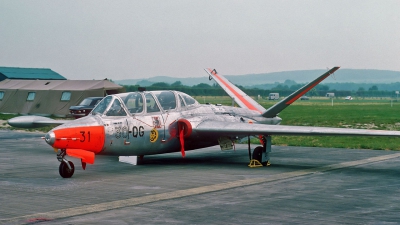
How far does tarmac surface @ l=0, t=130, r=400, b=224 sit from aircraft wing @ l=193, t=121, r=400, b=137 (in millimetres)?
1075

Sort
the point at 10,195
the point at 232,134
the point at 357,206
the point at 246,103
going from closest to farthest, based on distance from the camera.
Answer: the point at 357,206
the point at 10,195
the point at 232,134
the point at 246,103

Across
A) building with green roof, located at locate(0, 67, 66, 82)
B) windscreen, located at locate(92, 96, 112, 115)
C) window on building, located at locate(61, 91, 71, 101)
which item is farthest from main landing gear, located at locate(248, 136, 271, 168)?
building with green roof, located at locate(0, 67, 66, 82)

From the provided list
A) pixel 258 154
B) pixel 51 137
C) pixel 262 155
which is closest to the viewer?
pixel 51 137

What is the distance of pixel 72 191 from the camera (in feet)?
43.9

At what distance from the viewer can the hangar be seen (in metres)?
47.6

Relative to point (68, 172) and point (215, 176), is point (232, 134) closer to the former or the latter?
point (215, 176)

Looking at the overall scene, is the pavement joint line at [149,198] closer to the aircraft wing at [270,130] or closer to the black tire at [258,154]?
the aircraft wing at [270,130]

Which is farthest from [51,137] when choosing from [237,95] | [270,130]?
[237,95]

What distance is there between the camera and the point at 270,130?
1748 centimetres

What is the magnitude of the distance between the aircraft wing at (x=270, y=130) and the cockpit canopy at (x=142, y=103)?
43.5 inches

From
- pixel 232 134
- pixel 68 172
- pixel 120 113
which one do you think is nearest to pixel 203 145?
pixel 232 134

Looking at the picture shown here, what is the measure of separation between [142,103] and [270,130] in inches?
155

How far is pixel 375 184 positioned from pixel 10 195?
28.0 feet

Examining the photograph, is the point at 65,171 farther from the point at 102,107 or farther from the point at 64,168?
the point at 102,107
